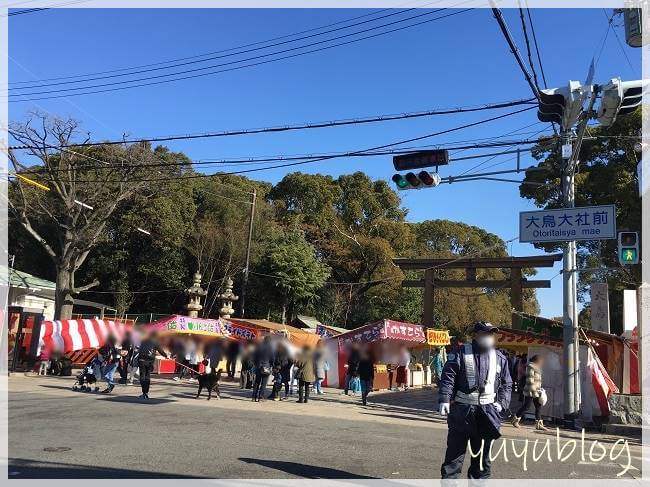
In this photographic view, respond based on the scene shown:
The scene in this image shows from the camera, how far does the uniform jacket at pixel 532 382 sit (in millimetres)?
14258

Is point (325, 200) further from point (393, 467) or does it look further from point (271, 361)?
point (393, 467)

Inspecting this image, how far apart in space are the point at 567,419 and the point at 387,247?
A: 29838 millimetres

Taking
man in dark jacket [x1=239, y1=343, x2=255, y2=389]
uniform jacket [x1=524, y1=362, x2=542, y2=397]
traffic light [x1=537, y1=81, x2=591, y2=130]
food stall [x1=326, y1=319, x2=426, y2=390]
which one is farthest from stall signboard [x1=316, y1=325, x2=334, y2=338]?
traffic light [x1=537, y1=81, x2=591, y2=130]

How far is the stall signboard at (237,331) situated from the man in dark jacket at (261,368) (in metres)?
7.17

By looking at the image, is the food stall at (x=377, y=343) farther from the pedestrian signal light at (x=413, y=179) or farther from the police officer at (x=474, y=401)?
the police officer at (x=474, y=401)

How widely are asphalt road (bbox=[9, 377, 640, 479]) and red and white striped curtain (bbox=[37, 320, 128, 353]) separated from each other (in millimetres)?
5600

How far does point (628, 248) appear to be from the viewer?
13562 millimetres

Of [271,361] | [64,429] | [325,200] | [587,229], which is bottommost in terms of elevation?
[64,429]

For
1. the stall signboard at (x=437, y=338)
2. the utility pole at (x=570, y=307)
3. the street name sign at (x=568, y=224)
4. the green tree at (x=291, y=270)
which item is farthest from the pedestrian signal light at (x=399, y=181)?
the green tree at (x=291, y=270)

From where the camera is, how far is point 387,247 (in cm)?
4416

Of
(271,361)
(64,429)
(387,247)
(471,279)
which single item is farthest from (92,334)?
(387,247)

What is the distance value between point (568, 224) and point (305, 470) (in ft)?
32.0

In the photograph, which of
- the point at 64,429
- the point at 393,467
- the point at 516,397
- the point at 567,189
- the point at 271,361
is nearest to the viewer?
the point at 393,467

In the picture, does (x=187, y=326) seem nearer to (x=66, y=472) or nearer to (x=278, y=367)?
(x=278, y=367)
